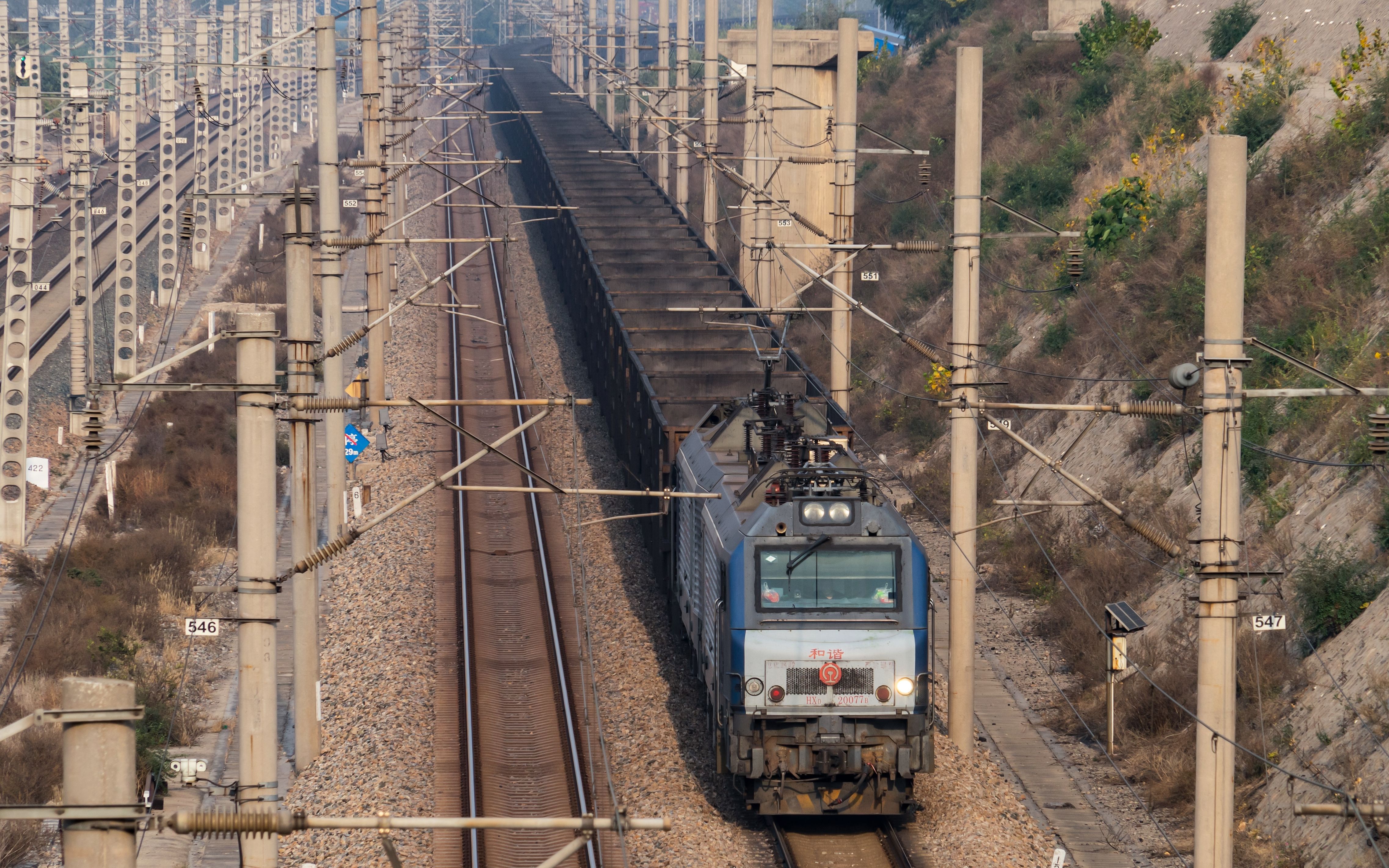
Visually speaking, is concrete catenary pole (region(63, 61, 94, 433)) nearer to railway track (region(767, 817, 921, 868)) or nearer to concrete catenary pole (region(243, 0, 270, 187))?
concrete catenary pole (region(243, 0, 270, 187))

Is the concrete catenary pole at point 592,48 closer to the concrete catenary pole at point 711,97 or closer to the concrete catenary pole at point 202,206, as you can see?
the concrete catenary pole at point 202,206

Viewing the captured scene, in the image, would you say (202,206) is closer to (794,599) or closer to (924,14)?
(924,14)

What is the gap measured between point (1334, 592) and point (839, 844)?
7.45 m

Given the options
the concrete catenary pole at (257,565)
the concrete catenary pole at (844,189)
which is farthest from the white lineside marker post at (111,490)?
the concrete catenary pole at (257,565)

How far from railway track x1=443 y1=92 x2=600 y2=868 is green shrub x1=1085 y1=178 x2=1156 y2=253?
14138mm

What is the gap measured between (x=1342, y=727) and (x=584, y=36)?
75.2 m

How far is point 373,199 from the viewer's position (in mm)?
31188

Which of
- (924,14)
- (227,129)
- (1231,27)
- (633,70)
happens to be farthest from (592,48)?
(1231,27)

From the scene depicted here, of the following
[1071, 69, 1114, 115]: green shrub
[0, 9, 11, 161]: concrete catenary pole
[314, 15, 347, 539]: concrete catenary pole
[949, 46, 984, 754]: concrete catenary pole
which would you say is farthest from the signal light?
[0, 9, 11, 161]: concrete catenary pole

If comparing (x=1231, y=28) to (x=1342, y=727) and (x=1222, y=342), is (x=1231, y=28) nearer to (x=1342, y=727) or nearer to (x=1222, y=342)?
(x=1342, y=727)

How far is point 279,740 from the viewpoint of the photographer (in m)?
22.6

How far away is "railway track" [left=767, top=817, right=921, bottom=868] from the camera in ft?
55.3

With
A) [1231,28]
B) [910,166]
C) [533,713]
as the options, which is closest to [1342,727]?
[533,713]

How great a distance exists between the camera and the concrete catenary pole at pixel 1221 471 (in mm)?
12258
